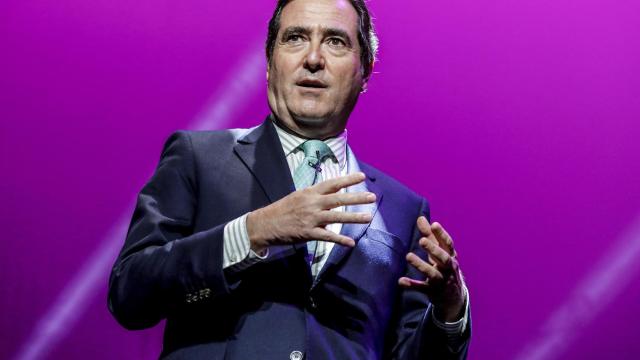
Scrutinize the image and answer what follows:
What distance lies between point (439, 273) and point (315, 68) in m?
0.52

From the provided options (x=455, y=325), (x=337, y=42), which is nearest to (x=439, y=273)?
(x=455, y=325)

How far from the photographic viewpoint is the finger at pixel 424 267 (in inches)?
56.9

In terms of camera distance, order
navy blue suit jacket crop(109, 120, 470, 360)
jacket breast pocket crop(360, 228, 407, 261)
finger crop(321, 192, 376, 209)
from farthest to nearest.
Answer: jacket breast pocket crop(360, 228, 407, 261) → navy blue suit jacket crop(109, 120, 470, 360) → finger crop(321, 192, 376, 209)

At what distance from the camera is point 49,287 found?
2281mm

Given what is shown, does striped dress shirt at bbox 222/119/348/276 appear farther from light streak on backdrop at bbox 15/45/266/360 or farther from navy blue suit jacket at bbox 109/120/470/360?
light streak on backdrop at bbox 15/45/266/360

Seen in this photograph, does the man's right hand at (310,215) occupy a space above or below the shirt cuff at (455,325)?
above

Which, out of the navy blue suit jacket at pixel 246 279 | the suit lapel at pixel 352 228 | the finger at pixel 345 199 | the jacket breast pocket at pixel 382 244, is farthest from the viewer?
the jacket breast pocket at pixel 382 244

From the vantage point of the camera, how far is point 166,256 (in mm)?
1427

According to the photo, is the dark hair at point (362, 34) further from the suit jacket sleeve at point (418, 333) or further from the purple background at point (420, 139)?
the purple background at point (420, 139)

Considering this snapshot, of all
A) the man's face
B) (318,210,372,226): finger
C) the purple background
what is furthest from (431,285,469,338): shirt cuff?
the purple background

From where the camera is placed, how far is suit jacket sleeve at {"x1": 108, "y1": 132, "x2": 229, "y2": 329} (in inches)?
54.6

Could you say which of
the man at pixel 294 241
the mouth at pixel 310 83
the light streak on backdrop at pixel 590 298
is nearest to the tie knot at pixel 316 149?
the man at pixel 294 241

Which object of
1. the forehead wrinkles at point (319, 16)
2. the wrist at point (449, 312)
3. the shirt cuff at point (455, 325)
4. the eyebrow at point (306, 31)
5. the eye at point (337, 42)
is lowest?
the shirt cuff at point (455, 325)

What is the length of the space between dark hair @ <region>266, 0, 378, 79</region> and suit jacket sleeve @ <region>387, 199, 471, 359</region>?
1.20ft
